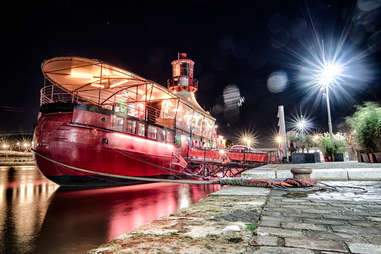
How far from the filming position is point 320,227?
7.52 ft


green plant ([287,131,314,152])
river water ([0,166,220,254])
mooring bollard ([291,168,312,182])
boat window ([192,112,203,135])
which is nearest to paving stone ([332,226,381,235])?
mooring bollard ([291,168,312,182])

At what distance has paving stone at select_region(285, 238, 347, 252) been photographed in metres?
1.74

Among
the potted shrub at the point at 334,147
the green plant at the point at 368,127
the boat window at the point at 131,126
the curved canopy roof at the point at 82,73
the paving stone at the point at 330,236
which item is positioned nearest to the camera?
the paving stone at the point at 330,236

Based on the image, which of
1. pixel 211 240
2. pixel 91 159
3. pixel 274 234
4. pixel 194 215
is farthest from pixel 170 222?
pixel 91 159

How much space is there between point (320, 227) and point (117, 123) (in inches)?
495

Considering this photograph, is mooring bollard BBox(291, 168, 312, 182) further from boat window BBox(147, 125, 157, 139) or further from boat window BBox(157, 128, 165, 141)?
boat window BBox(157, 128, 165, 141)

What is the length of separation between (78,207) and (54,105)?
679cm

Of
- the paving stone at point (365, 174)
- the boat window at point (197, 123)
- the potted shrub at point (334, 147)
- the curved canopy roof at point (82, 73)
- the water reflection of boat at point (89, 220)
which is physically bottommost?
the water reflection of boat at point (89, 220)

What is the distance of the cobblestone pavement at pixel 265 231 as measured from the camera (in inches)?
71.3

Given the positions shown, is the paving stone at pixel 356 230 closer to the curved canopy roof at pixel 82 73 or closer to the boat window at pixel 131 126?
Answer: the curved canopy roof at pixel 82 73

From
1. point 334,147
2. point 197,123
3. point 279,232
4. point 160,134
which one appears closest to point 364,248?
point 279,232

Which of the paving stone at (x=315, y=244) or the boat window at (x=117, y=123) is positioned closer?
the paving stone at (x=315, y=244)

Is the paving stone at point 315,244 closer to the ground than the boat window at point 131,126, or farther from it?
closer to the ground

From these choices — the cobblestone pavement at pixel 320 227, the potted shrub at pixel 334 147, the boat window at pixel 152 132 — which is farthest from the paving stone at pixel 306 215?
the potted shrub at pixel 334 147
